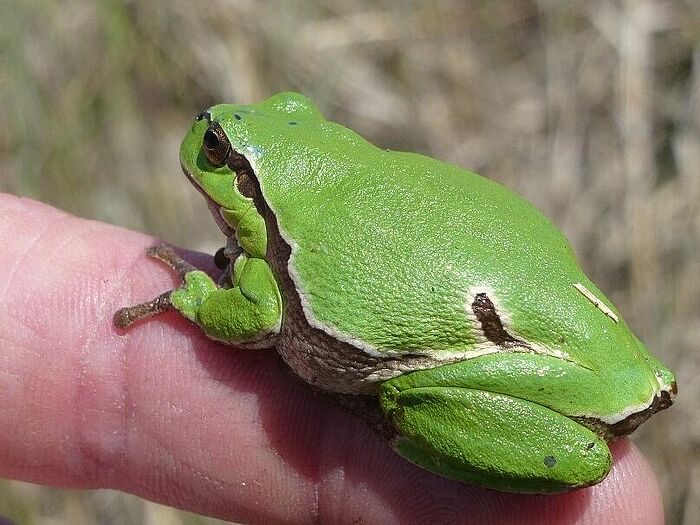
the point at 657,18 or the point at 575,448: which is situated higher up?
the point at 657,18

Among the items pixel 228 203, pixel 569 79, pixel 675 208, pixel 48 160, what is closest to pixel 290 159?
pixel 228 203

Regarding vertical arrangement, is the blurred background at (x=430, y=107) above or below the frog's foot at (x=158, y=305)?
above

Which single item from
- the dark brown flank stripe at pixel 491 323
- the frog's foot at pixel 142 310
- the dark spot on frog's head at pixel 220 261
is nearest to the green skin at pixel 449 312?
the dark brown flank stripe at pixel 491 323

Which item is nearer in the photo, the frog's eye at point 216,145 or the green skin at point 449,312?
the green skin at point 449,312

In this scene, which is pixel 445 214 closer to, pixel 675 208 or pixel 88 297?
pixel 88 297

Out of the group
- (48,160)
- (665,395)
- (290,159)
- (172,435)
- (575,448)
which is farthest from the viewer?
(48,160)

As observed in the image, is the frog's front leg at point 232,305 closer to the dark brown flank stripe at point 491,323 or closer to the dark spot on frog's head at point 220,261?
the dark spot on frog's head at point 220,261
